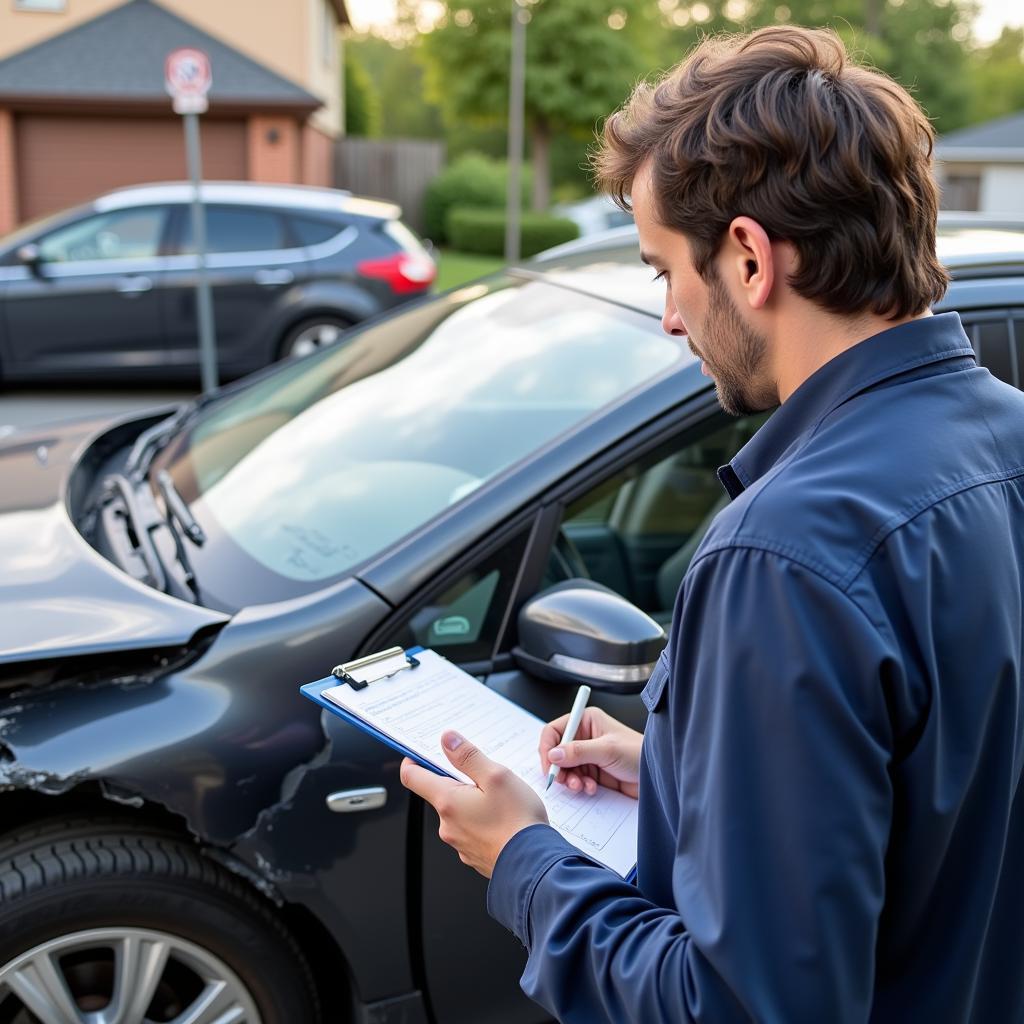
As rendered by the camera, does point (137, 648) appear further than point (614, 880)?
Yes

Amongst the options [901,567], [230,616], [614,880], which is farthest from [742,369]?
[230,616]

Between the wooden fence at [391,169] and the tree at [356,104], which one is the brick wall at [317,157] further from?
the tree at [356,104]

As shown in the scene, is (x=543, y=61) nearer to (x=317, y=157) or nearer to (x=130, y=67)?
(x=317, y=157)

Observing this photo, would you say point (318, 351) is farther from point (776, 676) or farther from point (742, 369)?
point (776, 676)

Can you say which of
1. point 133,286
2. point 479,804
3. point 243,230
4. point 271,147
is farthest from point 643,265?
point 271,147

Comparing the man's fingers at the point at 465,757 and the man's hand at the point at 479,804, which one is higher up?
the man's fingers at the point at 465,757

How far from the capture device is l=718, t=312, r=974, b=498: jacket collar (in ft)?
3.47

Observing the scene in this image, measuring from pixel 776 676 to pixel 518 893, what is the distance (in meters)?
0.40

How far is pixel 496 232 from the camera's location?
24.4 meters

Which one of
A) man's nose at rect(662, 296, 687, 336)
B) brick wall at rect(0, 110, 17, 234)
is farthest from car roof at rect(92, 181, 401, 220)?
brick wall at rect(0, 110, 17, 234)

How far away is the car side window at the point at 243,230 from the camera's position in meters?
9.68

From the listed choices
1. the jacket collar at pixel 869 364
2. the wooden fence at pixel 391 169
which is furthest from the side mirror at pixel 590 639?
the wooden fence at pixel 391 169

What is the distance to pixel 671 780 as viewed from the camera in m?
1.10

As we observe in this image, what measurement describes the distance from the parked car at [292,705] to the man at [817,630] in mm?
752
